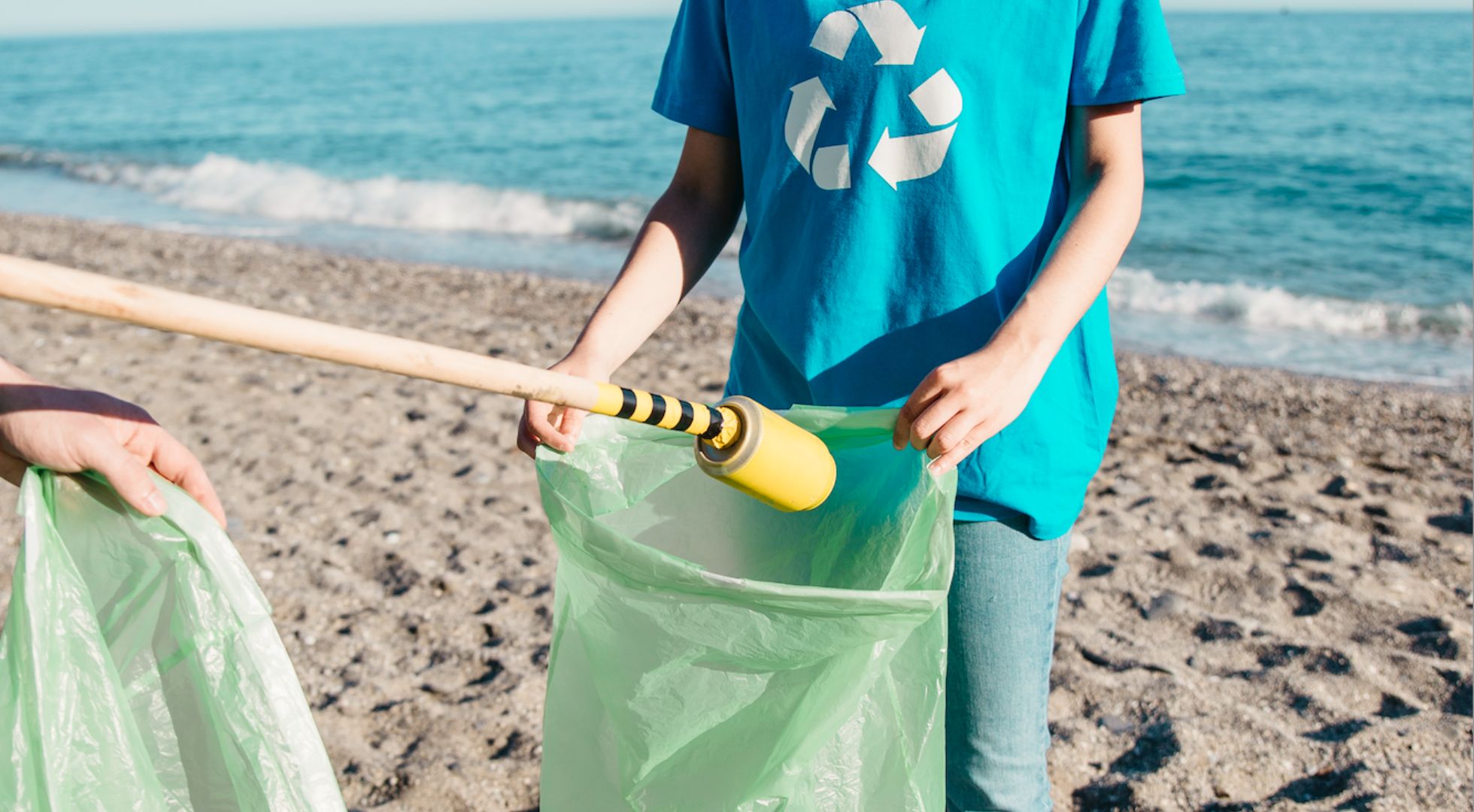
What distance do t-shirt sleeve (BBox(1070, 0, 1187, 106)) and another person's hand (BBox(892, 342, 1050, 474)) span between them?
1.08ft

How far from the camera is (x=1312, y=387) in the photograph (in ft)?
19.1

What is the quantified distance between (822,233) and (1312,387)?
5.34m

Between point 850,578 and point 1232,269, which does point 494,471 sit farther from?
point 1232,269

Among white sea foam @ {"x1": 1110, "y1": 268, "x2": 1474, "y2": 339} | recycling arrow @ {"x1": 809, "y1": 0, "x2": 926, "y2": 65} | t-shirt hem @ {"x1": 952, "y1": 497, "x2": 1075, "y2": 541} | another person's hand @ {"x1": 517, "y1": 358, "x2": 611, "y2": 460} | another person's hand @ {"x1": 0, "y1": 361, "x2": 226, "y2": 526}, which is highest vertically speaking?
recycling arrow @ {"x1": 809, "y1": 0, "x2": 926, "y2": 65}

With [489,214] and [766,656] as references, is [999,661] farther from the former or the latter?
[489,214]

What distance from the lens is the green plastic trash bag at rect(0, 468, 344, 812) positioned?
121 centimetres

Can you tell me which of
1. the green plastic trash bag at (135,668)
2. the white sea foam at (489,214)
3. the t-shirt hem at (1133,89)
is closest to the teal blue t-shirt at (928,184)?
the t-shirt hem at (1133,89)

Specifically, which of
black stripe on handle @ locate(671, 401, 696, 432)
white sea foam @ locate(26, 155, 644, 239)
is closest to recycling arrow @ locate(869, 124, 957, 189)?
black stripe on handle @ locate(671, 401, 696, 432)

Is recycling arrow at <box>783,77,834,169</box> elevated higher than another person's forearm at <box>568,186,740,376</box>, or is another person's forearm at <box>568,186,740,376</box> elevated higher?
recycling arrow at <box>783,77,834,169</box>

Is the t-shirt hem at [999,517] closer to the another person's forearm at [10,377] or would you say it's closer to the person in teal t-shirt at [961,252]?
the person in teal t-shirt at [961,252]

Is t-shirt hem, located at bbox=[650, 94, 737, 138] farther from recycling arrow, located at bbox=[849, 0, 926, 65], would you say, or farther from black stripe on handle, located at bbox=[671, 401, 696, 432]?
black stripe on handle, located at bbox=[671, 401, 696, 432]

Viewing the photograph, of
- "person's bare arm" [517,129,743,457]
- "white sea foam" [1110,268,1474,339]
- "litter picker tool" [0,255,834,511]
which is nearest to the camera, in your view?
"litter picker tool" [0,255,834,511]

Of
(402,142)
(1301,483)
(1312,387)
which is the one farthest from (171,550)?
(402,142)

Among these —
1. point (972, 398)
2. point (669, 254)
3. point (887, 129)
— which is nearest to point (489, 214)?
point (669, 254)
